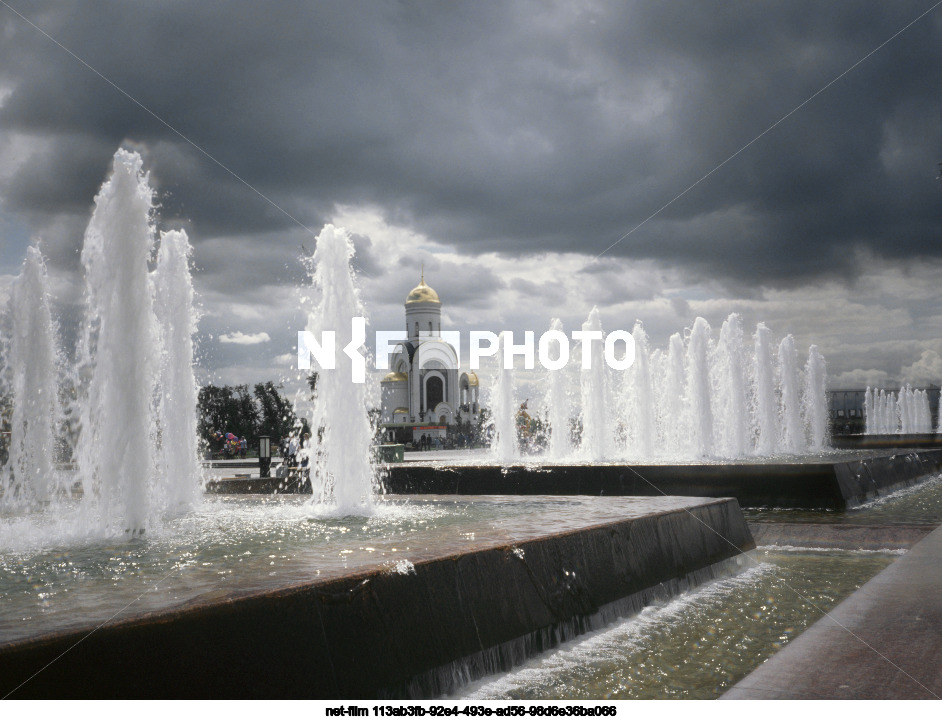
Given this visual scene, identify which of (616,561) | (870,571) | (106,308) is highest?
(106,308)

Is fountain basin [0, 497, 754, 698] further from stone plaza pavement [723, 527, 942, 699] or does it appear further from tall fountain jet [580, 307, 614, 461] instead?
tall fountain jet [580, 307, 614, 461]

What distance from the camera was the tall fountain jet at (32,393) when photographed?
1148 centimetres

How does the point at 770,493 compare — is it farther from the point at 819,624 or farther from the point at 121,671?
the point at 121,671

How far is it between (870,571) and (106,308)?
626 centimetres

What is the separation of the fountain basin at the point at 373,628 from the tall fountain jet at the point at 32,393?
9127mm

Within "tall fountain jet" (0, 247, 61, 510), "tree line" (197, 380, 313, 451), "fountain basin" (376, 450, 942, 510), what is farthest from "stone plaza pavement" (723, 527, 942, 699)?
"tree line" (197, 380, 313, 451)

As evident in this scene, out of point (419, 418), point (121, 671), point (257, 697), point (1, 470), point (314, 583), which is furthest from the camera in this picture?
point (419, 418)

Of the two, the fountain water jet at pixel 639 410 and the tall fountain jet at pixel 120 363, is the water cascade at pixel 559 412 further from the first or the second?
the tall fountain jet at pixel 120 363

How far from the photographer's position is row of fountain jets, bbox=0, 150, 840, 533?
6105 millimetres

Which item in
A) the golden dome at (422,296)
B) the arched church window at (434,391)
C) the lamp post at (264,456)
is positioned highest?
the golden dome at (422,296)

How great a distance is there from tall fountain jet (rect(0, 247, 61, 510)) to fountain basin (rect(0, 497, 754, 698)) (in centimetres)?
913

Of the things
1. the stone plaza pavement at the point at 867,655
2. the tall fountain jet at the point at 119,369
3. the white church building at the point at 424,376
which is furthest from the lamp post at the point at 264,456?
the white church building at the point at 424,376

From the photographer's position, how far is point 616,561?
482 centimetres

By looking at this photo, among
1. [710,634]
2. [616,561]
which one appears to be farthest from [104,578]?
[710,634]
